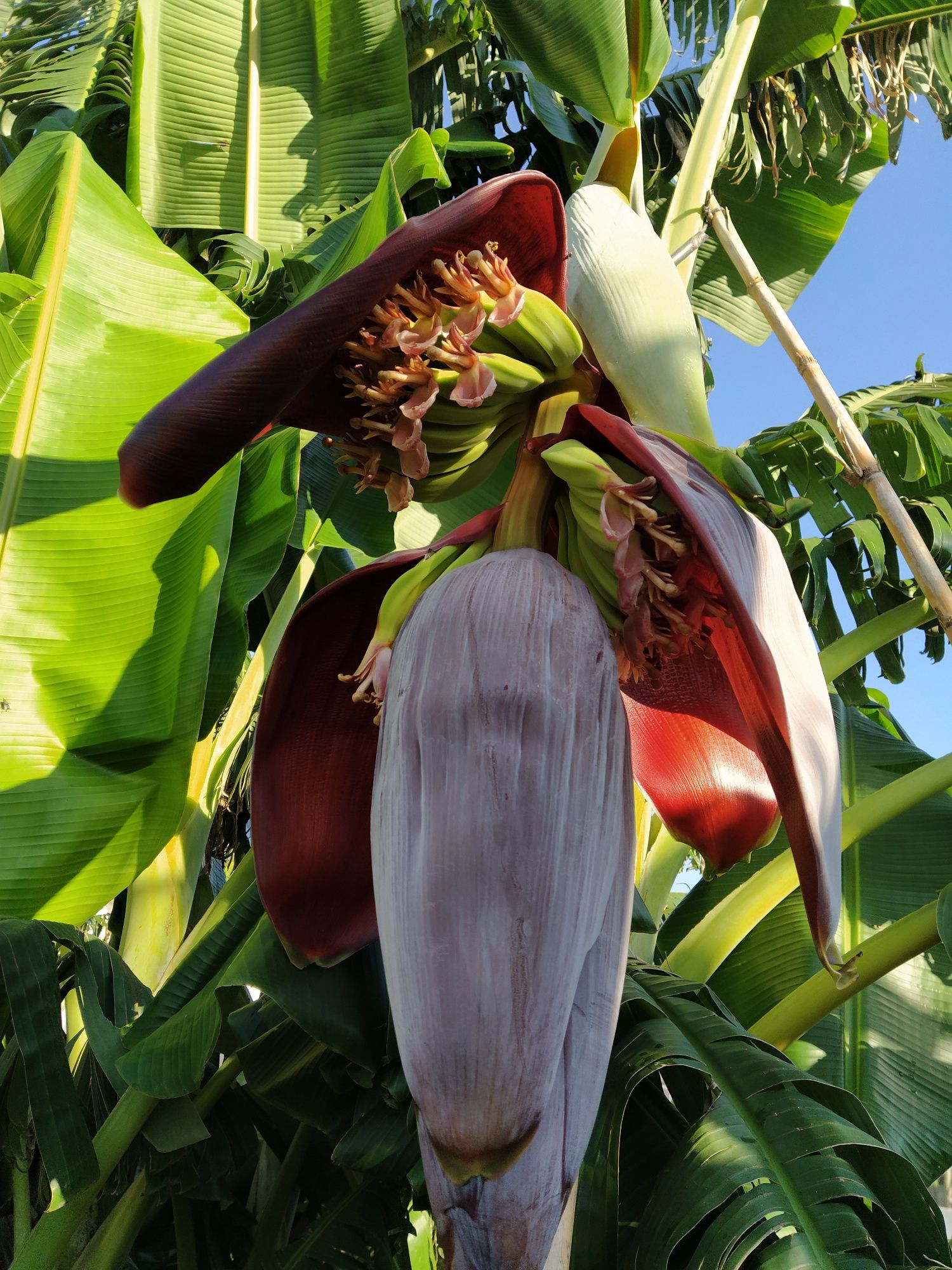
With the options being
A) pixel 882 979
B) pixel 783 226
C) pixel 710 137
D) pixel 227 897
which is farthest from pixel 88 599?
pixel 783 226

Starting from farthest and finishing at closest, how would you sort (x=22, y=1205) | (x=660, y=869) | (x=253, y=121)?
(x=253, y=121), (x=660, y=869), (x=22, y=1205)

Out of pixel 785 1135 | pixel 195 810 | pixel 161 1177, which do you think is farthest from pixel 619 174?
pixel 195 810

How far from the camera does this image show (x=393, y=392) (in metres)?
0.48

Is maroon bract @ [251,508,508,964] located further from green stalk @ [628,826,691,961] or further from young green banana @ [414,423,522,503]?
green stalk @ [628,826,691,961]

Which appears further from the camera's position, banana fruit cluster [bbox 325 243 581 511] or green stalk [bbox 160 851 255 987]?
green stalk [bbox 160 851 255 987]

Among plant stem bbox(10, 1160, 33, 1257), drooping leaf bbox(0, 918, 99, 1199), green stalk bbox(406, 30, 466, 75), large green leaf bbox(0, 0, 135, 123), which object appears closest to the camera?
drooping leaf bbox(0, 918, 99, 1199)

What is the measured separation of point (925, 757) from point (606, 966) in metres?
1.30

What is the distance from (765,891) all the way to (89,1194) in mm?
723

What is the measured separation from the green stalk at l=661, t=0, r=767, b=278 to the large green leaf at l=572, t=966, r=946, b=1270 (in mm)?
658

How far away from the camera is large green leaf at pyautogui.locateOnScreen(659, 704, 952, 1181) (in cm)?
118

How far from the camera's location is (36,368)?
104cm

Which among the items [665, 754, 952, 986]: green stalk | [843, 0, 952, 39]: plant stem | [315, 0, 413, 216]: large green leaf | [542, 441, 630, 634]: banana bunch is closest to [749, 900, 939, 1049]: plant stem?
[665, 754, 952, 986]: green stalk

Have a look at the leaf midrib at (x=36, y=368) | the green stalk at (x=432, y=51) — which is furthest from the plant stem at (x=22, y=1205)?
the green stalk at (x=432, y=51)

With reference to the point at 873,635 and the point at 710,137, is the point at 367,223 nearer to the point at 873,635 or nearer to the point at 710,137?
the point at 710,137
